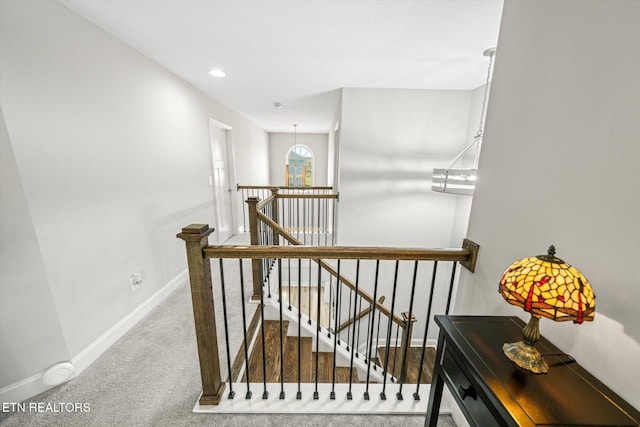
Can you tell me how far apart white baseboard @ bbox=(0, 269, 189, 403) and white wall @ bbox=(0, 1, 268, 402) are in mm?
41

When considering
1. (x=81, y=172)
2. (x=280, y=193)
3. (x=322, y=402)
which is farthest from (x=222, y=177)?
(x=322, y=402)

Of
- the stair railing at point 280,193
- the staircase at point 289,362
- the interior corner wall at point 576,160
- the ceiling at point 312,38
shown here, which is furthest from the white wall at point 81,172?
the interior corner wall at point 576,160

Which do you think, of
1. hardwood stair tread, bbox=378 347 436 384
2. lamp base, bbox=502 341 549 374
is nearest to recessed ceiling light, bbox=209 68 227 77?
lamp base, bbox=502 341 549 374

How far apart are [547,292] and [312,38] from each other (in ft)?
7.04

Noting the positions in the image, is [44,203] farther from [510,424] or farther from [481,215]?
[481,215]

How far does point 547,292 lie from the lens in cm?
58

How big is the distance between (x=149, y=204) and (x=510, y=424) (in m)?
2.75

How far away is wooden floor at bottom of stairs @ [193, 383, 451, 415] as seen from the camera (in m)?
1.27

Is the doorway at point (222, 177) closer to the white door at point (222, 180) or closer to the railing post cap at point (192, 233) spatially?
the white door at point (222, 180)

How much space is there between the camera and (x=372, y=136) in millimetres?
3221

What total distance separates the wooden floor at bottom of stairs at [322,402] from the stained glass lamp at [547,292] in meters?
0.89

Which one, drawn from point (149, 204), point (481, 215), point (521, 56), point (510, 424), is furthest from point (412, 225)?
point (149, 204)

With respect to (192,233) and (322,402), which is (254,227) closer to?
(192,233)

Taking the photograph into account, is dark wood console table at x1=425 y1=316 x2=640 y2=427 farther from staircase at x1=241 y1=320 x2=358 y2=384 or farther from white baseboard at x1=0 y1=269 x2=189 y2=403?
white baseboard at x1=0 y1=269 x2=189 y2=403
